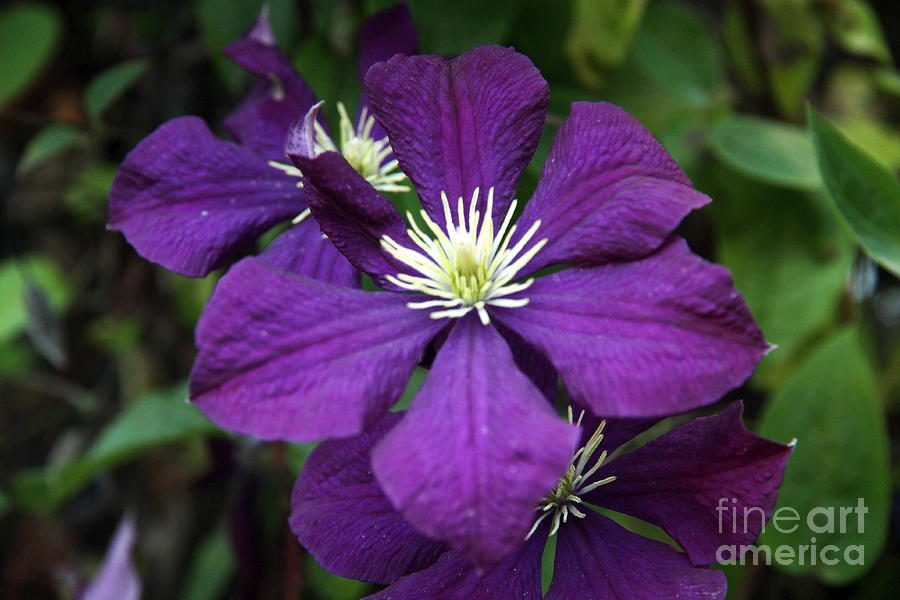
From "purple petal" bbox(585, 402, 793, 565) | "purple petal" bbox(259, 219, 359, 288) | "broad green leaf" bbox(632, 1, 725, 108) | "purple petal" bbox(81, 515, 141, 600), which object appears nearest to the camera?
"purple petal" bbox(585, 402, 793, 565)

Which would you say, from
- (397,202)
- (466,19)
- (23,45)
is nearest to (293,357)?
(397,202)

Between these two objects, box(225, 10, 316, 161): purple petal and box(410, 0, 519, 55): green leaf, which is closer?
box(225, 10, 316, 161): purple petal

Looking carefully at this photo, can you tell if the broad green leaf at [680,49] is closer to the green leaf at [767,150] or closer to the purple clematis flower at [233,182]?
the green leaf at [767,150]

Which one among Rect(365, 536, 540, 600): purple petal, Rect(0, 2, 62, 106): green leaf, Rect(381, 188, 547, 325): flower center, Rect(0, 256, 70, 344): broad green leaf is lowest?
Rect(0, 256, 70, 344): broad green leaf

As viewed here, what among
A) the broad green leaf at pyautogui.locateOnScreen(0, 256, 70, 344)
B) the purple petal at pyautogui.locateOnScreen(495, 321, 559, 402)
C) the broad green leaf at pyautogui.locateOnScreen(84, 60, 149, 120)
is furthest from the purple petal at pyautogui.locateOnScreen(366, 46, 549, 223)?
the broad green leaf at pyautogui.locateOnScreen(0, 256, 70, 344)

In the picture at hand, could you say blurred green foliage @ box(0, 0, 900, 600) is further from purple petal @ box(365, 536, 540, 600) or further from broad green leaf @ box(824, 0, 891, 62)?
purple petal @ box(365, 536, 540, 600)

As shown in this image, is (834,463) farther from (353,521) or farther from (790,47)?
(790,47)
